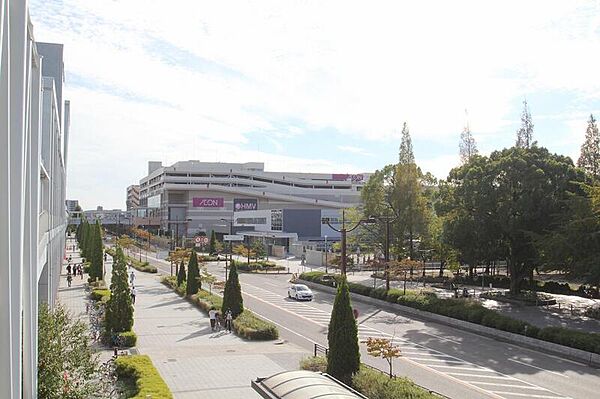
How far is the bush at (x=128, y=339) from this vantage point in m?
23.3

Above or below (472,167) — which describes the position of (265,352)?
below

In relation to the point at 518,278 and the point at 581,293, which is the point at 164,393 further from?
the point at 581,293

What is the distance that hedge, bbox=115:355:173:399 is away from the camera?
15.3 meters

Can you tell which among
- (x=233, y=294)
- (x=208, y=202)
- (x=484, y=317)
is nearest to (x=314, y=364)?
(x=233, y=294)

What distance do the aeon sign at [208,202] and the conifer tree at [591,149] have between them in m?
73.3

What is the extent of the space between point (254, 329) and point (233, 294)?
3.31 m

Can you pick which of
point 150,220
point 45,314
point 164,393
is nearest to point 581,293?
point 164,393

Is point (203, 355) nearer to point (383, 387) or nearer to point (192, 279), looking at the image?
point (383, 387)

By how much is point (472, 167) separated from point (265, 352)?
23.0 metres

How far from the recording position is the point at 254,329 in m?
26.2

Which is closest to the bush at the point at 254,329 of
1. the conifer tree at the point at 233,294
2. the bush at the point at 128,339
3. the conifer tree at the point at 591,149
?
the conifer tree at the point at 233,294

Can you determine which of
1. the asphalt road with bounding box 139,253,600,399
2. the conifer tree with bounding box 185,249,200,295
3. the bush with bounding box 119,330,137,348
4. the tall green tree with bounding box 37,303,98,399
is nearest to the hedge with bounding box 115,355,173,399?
the tall green tree with bounding box 37,303,98,399

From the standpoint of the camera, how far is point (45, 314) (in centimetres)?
1358

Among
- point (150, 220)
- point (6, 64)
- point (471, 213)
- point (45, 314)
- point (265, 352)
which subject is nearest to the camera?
point (6, 64)
